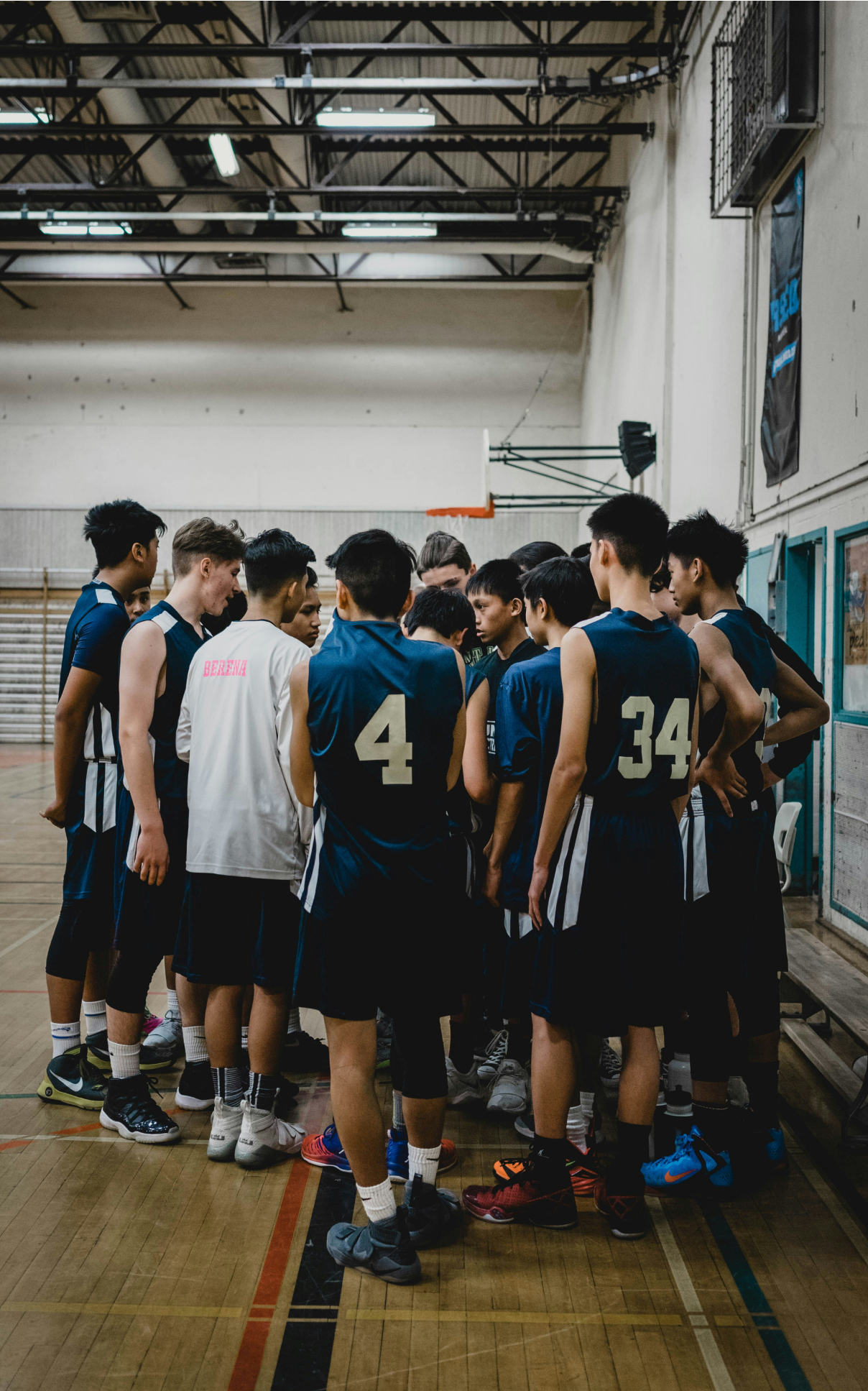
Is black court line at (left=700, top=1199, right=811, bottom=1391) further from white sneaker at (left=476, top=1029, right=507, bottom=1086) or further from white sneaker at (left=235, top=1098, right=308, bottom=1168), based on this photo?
white sneaker at (left=235, top=1098, right=308, bottom=1168)

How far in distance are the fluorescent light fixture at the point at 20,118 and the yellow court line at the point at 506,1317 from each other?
1158 centimetres

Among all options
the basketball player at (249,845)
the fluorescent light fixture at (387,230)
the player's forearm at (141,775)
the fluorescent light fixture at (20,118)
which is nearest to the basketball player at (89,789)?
the player's forearm at (141,775)

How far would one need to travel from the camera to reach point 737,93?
20.2 feet

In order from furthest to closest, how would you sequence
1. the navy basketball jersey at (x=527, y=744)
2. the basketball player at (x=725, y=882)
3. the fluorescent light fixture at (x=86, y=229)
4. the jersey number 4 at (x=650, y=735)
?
the fluorescent light fixture at (x=86, y=229), the basketball player at (x=725, y=882), the navy basketball jersey at (x=527, y=744), the jersey number 4 at (x=650, y=735)

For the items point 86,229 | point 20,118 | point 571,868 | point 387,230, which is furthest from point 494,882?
point 86,229

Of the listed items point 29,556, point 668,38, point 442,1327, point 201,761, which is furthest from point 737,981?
point 29,556

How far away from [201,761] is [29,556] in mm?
14685

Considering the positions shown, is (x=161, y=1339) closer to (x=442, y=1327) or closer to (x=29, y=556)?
(x=442, y=1327)

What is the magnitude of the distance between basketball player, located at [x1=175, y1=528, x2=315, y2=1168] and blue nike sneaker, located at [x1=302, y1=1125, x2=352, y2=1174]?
0.24 ft

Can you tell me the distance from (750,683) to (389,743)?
116 centimetres

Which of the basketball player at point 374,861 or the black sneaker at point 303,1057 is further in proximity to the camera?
the black sneaker at point 303,1057

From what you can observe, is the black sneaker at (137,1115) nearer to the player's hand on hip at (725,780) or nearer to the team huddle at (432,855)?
the team huddle at (432,855)

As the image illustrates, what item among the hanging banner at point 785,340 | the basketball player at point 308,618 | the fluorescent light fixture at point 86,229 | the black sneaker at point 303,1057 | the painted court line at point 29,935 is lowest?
the painted court line at point 29,935

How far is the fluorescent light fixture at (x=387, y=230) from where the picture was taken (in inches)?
506
